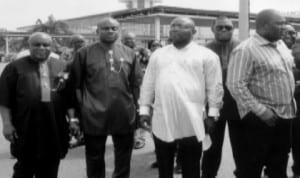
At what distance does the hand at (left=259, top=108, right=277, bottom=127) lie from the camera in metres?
3.80

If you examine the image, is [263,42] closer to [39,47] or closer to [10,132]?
[39,47]

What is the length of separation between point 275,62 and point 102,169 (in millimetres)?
2180

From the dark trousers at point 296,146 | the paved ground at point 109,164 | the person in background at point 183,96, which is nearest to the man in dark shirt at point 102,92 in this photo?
the person in background at point 183,96

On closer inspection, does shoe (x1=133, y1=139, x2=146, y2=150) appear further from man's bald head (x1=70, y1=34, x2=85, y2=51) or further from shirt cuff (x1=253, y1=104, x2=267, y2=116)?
shirt cuff (x1=253, y1=104, x2=267, y2=116)

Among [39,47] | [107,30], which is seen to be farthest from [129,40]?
[39,47]

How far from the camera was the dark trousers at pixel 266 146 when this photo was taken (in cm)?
395

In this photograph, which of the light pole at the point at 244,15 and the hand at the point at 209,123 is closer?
the hand at the point at 209,123

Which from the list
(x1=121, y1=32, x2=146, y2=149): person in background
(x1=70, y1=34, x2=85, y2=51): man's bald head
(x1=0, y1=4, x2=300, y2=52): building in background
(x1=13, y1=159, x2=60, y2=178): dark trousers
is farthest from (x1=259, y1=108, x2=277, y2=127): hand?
(x1=0, y1=4, x2=300, y2=52): building in background

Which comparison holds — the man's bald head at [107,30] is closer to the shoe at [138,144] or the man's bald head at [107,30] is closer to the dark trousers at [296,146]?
the dark trousers at [296,146]

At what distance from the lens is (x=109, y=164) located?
21.6 ft

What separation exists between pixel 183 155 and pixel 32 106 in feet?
4.77

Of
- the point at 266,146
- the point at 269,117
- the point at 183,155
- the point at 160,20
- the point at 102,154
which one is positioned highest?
the point at 160,20

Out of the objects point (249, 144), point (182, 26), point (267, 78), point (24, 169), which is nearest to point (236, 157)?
point (249, 144)

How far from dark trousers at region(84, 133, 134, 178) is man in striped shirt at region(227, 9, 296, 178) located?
4.75 feet
